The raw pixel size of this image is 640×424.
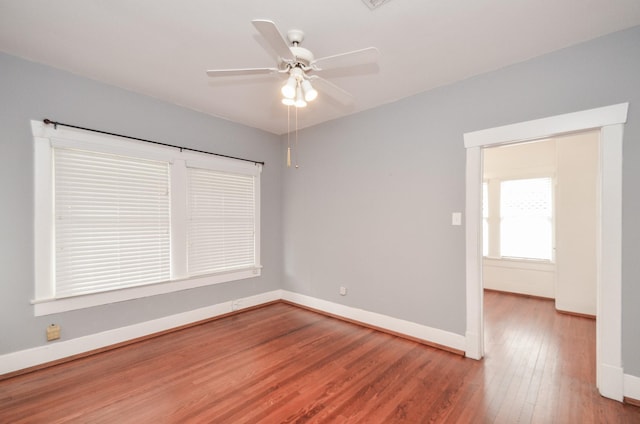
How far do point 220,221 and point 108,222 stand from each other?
4.27 feet

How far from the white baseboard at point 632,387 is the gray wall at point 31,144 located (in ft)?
13.6

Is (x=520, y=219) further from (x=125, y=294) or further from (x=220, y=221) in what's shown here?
(x=125, y=294)

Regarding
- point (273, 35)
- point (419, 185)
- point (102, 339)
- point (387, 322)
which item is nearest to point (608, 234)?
point (419, 185)

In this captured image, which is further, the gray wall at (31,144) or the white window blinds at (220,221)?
the white window blinds at (220,221)

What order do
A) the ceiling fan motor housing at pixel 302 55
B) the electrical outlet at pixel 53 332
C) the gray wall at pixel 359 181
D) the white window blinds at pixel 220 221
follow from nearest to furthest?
1. the ceiling fan motor housing at pixel 302 55
2. the gray wall at pixel 359 181
3. the electrical outlet at pixel 53 332
4. the white window blinds at pixel 220 221

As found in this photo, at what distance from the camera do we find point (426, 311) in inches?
123

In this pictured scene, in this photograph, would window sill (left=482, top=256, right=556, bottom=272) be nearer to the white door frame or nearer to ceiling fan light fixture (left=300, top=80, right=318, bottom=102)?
the white door frame

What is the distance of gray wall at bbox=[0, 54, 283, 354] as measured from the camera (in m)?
2.45

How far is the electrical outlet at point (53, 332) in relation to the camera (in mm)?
2607

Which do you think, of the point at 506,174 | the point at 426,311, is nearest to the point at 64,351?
the point at 426,311

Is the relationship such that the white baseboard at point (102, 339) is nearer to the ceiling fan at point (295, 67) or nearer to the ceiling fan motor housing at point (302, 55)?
the ceiling fan at point (295, 67)

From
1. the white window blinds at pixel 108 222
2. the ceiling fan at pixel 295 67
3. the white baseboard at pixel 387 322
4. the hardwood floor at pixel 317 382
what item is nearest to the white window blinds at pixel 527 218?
the hardwood floor at pixel 317 382

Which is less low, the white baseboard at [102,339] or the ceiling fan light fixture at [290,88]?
the ceiling fan light fixture at [290,88]

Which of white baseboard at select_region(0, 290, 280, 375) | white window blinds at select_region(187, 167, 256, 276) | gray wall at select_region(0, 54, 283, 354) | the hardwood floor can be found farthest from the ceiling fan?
white baseboard at select_region(0, 290, 280, 375)
